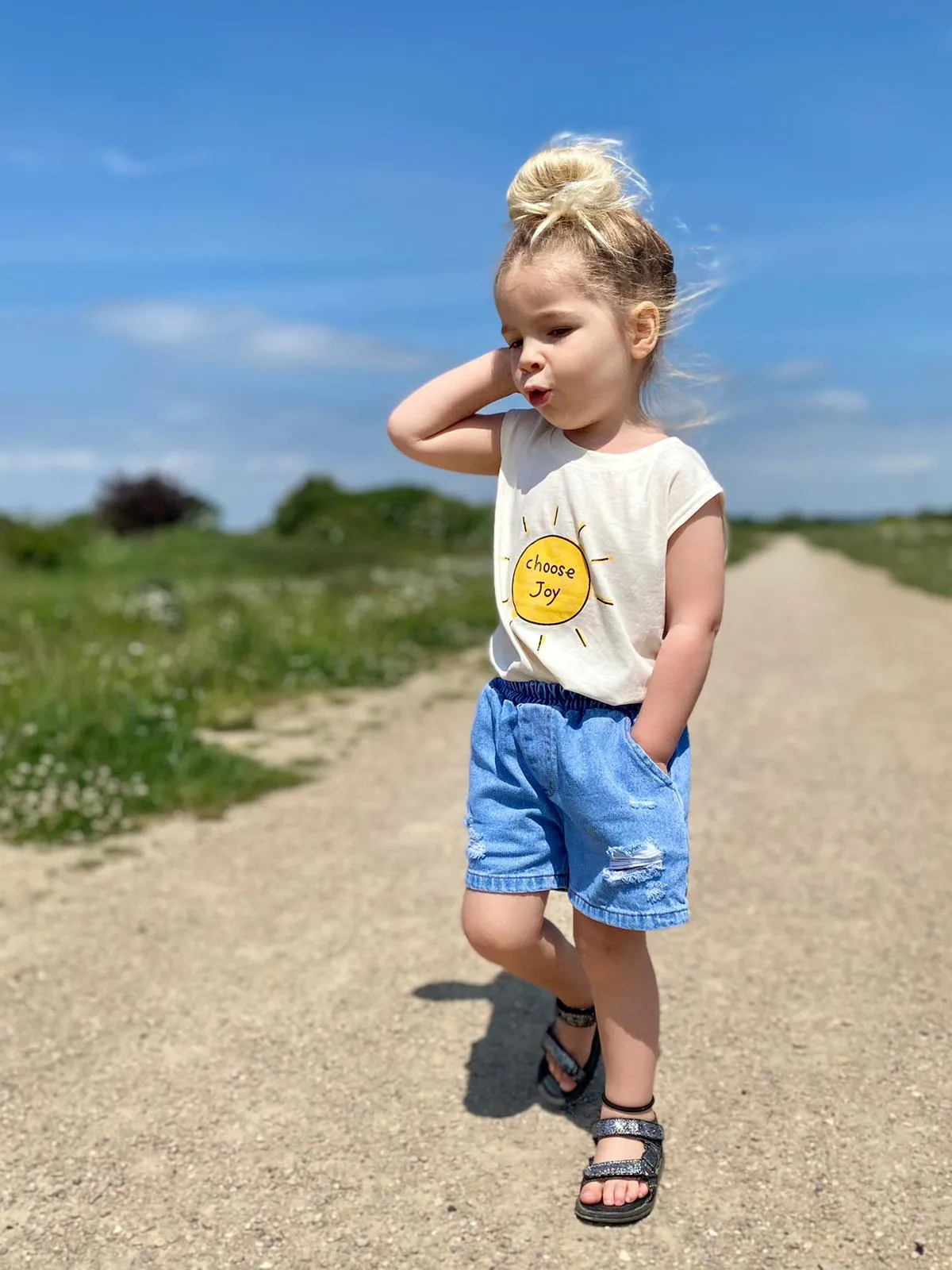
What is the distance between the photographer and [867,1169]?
9.00ft

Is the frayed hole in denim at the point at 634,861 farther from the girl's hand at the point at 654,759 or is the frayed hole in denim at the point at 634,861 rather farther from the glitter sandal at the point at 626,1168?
the glitter sandal at the point at 626,1168

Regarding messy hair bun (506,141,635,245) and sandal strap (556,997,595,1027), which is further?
sandal strap (556,997,595,1027)

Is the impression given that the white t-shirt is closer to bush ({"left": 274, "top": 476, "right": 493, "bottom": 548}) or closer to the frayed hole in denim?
the frayed hole in denim

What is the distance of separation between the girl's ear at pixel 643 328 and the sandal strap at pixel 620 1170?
1.71 metres

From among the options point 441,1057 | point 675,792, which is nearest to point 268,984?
point 441,1057

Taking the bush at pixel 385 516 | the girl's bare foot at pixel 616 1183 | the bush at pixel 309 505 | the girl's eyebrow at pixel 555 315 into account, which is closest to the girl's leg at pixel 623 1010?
the girl's bare foot at pixel 616 1183

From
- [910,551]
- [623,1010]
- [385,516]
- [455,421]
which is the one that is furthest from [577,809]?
[910,551]

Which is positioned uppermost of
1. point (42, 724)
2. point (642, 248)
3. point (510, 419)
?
point (642, 248)

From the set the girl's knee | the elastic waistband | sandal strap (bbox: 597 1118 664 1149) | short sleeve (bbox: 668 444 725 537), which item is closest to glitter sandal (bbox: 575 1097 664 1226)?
sandal strap (bbox: 597 1118 664 1149)

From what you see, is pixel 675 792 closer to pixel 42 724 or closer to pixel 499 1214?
pixel 499 1214

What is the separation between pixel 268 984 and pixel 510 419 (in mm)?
1964

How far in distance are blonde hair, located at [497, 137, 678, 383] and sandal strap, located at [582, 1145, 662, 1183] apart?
1779mm

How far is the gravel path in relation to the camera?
256cm

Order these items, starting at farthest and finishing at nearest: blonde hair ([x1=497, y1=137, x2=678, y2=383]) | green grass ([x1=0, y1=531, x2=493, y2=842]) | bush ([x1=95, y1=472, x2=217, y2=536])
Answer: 1. bush ([x1=95, y1=472, x2=217, y2=536])
2. green grass ([x1=0, y1=531, x2=493, y2=842])
3. blonde hair ([x1=497, y1=137, x2=678, y2=383])
